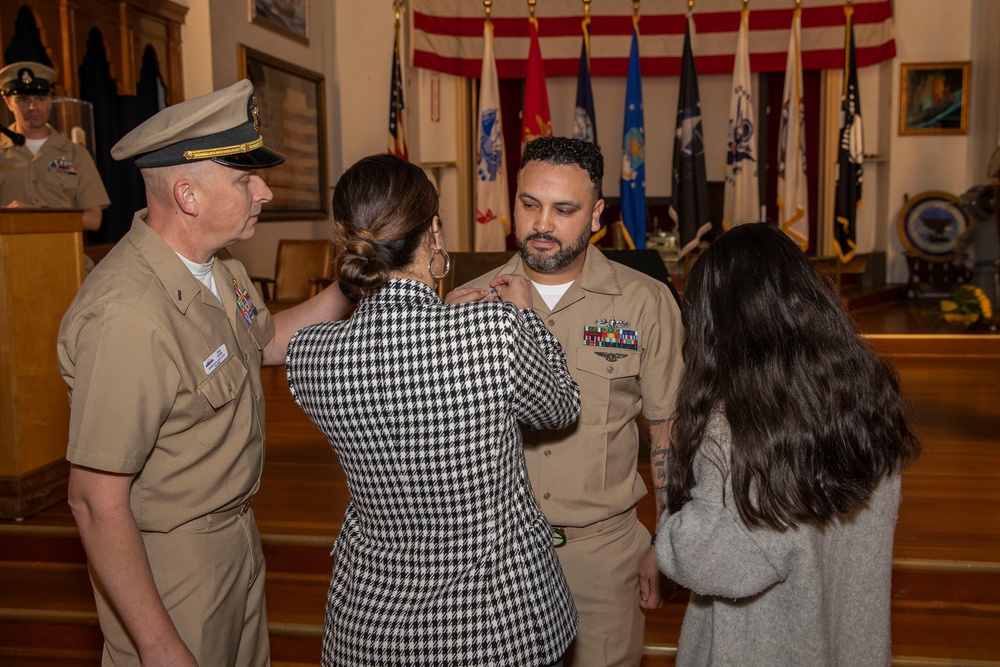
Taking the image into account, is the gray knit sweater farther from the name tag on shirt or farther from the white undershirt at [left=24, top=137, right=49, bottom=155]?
the white undershirt at [left=24, top=137, right=49, bottom=155]

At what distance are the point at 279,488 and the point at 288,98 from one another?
17.5 feet

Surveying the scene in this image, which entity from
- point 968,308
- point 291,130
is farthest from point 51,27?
point 968,308

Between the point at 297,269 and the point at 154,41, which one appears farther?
the point at 297,269

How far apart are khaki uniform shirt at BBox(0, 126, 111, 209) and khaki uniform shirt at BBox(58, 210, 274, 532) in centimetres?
338

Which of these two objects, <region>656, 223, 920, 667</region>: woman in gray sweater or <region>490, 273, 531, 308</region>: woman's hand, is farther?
<region>490, 273, 531, 308</region>: woman's hand

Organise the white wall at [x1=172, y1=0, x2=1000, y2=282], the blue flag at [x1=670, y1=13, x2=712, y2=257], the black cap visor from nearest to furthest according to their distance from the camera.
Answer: the black cap visor, the blue flag at [x1=670, y1=13, x2=712, y2=257], the white wall at [x1=172, y1=0, x2=1000, y2=282]

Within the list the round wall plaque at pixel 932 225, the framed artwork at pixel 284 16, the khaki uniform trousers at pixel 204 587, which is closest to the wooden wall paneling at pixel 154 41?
the framed artwork at pixel 284 16

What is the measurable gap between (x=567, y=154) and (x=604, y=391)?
0.53 meters

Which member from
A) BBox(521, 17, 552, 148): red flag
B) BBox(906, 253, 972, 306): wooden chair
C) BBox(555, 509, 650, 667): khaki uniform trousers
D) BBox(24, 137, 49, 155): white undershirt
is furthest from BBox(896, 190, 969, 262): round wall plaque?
BBox(555, 509, 650, 667): khaki uniform trousers

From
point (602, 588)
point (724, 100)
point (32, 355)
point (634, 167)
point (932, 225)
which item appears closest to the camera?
point (602, 588)

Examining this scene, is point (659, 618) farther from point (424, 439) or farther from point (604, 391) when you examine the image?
point (424, 439)

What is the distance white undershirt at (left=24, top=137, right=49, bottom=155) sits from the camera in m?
4.50

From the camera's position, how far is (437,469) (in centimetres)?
125

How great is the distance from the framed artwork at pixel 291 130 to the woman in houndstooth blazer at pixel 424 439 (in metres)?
6.27
